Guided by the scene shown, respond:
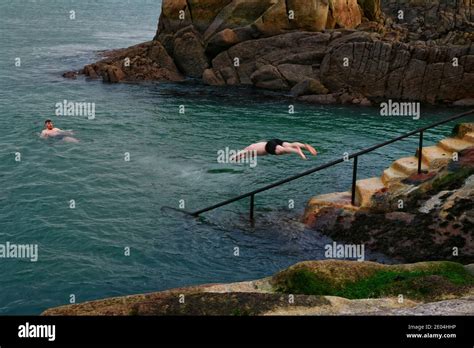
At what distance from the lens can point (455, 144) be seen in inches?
876

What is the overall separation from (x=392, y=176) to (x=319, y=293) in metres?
9.62

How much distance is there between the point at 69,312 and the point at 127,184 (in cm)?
1553

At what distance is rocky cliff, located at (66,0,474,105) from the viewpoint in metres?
43.5

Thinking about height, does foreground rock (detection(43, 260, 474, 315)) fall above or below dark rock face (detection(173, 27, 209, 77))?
below

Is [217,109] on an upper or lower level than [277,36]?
lower

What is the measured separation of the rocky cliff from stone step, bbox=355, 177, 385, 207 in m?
22.4

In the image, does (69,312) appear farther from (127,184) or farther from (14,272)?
(127,184)

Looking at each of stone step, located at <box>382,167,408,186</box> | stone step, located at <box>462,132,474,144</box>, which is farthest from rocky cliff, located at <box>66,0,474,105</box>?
stone step, located at <box>382,167,408,186</box>

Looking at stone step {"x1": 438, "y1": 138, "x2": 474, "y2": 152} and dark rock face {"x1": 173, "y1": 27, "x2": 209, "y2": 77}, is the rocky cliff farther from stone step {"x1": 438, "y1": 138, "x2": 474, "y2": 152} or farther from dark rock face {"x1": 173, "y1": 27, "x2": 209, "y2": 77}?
stone step {"x1": 438, "y1": 138, "x2": 474, "y2": 152}

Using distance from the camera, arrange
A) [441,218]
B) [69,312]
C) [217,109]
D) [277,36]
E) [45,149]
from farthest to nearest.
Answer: [277,36] → [217,109] → [45,149] → [441,218] → [69,312]

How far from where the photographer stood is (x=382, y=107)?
4209 cm
